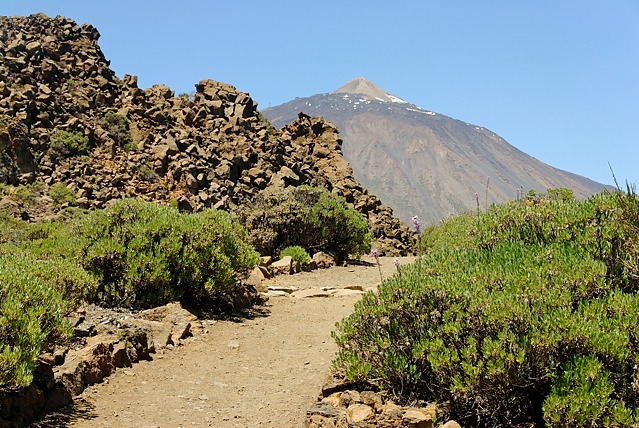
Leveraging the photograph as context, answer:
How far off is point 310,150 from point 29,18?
19353 millimetres

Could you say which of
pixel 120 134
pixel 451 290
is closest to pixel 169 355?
pixel 451 290

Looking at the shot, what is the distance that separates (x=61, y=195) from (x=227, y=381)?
Answer: 19.4 m

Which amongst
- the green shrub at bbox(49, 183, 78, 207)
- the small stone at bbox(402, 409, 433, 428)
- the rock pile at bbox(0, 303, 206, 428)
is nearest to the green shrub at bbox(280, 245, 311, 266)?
the rock pile at bbox(0, 303, 206, 428)

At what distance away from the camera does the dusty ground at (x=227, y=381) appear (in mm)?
5508

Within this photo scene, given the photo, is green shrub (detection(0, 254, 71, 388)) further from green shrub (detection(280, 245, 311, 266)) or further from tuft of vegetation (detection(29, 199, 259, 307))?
green shrub (detection(280, 245, 311, 266))

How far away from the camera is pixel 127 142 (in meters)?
28.0

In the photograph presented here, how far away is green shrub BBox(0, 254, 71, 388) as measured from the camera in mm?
4422

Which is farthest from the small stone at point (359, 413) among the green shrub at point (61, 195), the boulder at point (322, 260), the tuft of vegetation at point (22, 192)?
the tuft of vegetation at point (22, 192)

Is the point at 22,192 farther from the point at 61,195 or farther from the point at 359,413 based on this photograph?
the point at 359,413

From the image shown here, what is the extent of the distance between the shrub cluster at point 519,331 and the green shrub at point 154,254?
169 inches

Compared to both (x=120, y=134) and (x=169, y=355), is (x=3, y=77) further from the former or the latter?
(x=169, y=355)

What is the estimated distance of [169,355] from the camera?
7.46 metres

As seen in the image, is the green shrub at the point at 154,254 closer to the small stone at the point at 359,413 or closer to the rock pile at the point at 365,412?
the rock pile at the point at 365,412

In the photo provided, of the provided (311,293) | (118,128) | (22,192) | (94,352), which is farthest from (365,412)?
(118,128)
